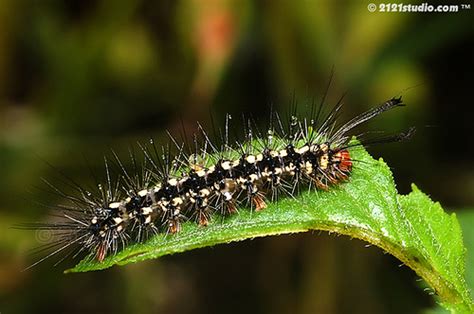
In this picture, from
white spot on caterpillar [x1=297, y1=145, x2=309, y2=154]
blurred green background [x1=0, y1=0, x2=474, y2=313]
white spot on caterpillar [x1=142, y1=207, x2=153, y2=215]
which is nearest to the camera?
white spot on caterpillar [x1=142, y1=207, x2=153, y2=215]

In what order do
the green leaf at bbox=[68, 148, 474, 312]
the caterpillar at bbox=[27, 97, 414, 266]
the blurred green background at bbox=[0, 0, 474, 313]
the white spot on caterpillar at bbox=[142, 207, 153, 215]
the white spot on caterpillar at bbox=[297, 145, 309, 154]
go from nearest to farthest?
the green leaf at bbox=[68, 148, 474, 312] < the caterpillar at bbox=[27, 97, 414, 266] < the white spot on caterpillar at bbox=[142, 207, 153, 215] < the white spot on caterpillar at bbox=[297, 145, 309, 154] < the blurred green background at bbox=[0, 0, 474, 313]

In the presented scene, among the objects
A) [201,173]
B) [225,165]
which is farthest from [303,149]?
[201,173]

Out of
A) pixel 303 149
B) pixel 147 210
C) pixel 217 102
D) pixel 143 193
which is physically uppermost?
pixel 217 102

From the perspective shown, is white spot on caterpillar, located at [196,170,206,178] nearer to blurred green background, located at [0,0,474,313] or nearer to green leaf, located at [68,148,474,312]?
green leaf, located at [68,148,474,312]

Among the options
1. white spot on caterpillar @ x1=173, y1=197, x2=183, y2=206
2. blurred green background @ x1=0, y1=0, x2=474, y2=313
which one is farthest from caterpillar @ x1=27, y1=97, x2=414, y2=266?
blurred green background @ x1=0, y1=0, x2=474, y2=313

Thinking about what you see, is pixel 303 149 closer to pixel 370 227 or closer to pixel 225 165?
pixel 225 165

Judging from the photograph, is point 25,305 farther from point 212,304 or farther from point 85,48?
point 85,48

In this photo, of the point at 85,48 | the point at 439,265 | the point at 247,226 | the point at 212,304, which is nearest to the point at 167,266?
the point at 212,304

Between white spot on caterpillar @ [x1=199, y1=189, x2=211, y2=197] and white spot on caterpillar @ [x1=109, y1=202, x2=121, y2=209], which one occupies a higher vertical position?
white spot on caterpillar @ [x1=109, y1=202, x2=121, y2=209]
